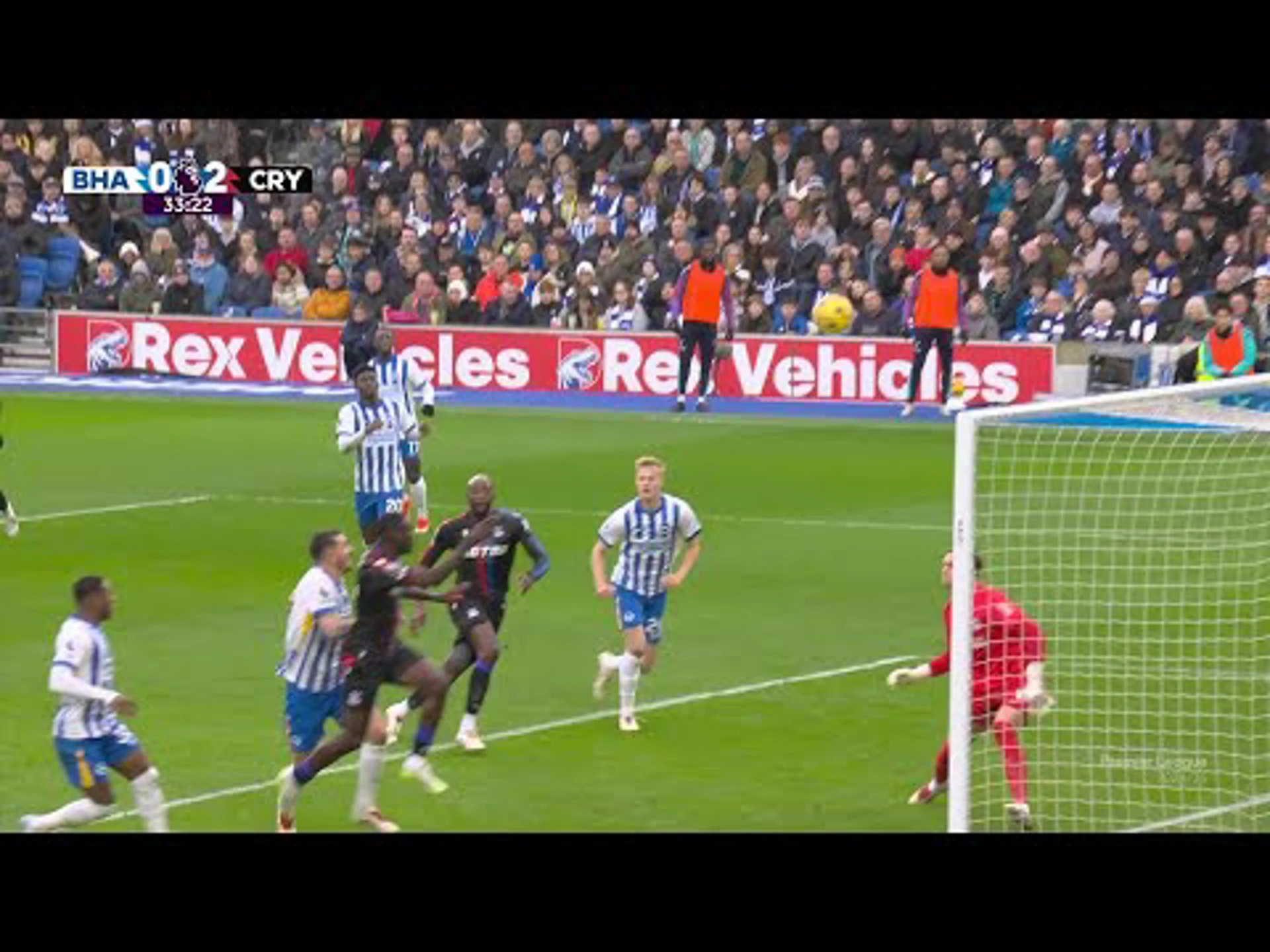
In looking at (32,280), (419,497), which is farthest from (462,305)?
(419,497)

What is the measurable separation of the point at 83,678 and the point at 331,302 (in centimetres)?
2941

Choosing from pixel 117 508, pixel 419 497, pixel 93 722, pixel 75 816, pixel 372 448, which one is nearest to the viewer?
pixel 93 722

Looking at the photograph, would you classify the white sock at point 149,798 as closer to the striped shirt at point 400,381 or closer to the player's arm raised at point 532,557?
the player's arm raised at point 532,557

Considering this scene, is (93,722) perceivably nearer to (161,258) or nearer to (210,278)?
(210,278)

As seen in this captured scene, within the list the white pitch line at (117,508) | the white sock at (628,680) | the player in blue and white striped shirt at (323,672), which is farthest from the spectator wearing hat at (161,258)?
the player in blue and white striped shirt at (323,672)

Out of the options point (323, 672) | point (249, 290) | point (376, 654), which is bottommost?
point (323, 672)

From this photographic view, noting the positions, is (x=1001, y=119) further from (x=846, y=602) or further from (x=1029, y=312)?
(x=846, y=602)

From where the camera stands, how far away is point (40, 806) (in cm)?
1731

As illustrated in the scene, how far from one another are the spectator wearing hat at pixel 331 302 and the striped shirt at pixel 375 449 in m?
18.6

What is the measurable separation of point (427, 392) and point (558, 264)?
16465mm

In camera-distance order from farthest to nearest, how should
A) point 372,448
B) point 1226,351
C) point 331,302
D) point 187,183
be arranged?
point 187,183, point 331,302, point 1226,351, point 372,448

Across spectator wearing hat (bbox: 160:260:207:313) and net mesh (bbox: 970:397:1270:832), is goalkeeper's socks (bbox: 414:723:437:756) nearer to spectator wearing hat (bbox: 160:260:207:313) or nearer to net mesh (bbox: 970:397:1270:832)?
net mesh (bbox: 970:397:1270:832)

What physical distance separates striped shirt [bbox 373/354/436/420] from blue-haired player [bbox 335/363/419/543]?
4.00ft

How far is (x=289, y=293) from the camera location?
149 ft
